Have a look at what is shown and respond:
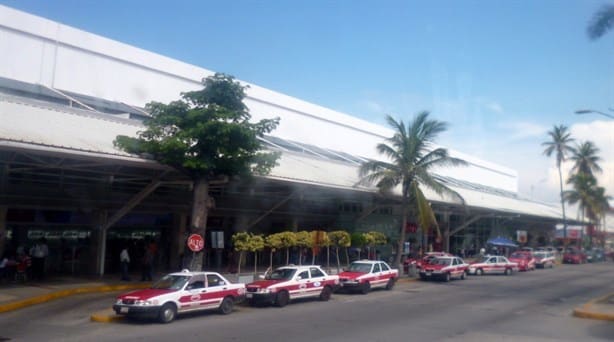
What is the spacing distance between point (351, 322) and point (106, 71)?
23.8 m

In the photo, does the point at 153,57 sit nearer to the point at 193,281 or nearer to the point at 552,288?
the point at 193,281

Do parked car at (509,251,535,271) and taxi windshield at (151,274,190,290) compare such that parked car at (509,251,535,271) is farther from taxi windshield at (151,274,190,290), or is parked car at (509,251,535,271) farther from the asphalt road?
taxi windshield at (151,274,190,290)

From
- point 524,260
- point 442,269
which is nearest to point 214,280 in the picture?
point 442,269

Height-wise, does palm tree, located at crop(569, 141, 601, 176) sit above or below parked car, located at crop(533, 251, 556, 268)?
above

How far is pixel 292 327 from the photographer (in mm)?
15352

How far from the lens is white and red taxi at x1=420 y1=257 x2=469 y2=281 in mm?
31781

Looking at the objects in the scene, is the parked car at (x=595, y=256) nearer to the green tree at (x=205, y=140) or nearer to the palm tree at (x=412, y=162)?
the palm tree at (x=412, y=162)

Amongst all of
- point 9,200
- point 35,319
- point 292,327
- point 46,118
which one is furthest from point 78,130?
point 292,327

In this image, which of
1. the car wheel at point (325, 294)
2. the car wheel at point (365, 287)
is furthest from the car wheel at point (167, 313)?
the car wheel at point (365, 287)

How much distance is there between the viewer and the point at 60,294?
2094 cm

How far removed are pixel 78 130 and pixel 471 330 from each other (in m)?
15.3

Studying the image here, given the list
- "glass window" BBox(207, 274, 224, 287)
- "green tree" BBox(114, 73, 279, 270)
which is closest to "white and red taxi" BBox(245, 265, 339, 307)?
"glass window" BBox(207, 274, 224, 287)

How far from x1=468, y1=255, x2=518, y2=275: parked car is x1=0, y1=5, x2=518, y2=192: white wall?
15.6m

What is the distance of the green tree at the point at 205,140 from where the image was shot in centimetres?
2170
